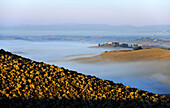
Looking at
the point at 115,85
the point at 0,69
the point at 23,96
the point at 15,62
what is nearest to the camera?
the point at 23,96

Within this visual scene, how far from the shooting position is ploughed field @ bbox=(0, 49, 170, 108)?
5.59 metres

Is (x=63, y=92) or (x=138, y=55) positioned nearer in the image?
(x=63, y=92)

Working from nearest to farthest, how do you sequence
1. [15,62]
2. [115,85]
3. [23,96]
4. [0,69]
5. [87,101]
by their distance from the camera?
[87,101] < [23,96] < [115,85] < [0,69] < [15,62]

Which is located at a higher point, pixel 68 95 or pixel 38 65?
pixel 38 65

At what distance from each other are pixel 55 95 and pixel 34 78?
1.06 m

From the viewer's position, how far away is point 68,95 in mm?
5867

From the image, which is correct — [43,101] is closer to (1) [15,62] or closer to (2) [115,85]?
(2) [115,85]

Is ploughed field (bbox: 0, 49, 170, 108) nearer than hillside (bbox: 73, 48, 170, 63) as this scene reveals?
Yes

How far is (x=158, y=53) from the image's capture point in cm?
1542

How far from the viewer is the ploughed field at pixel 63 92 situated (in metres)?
5.59

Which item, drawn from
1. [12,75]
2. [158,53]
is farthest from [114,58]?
[12,75]

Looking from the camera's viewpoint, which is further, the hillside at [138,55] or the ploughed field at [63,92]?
the hillside at [138,55]

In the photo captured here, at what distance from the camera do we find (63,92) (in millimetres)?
5988

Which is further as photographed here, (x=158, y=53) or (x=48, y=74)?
(x=158, y=53)
